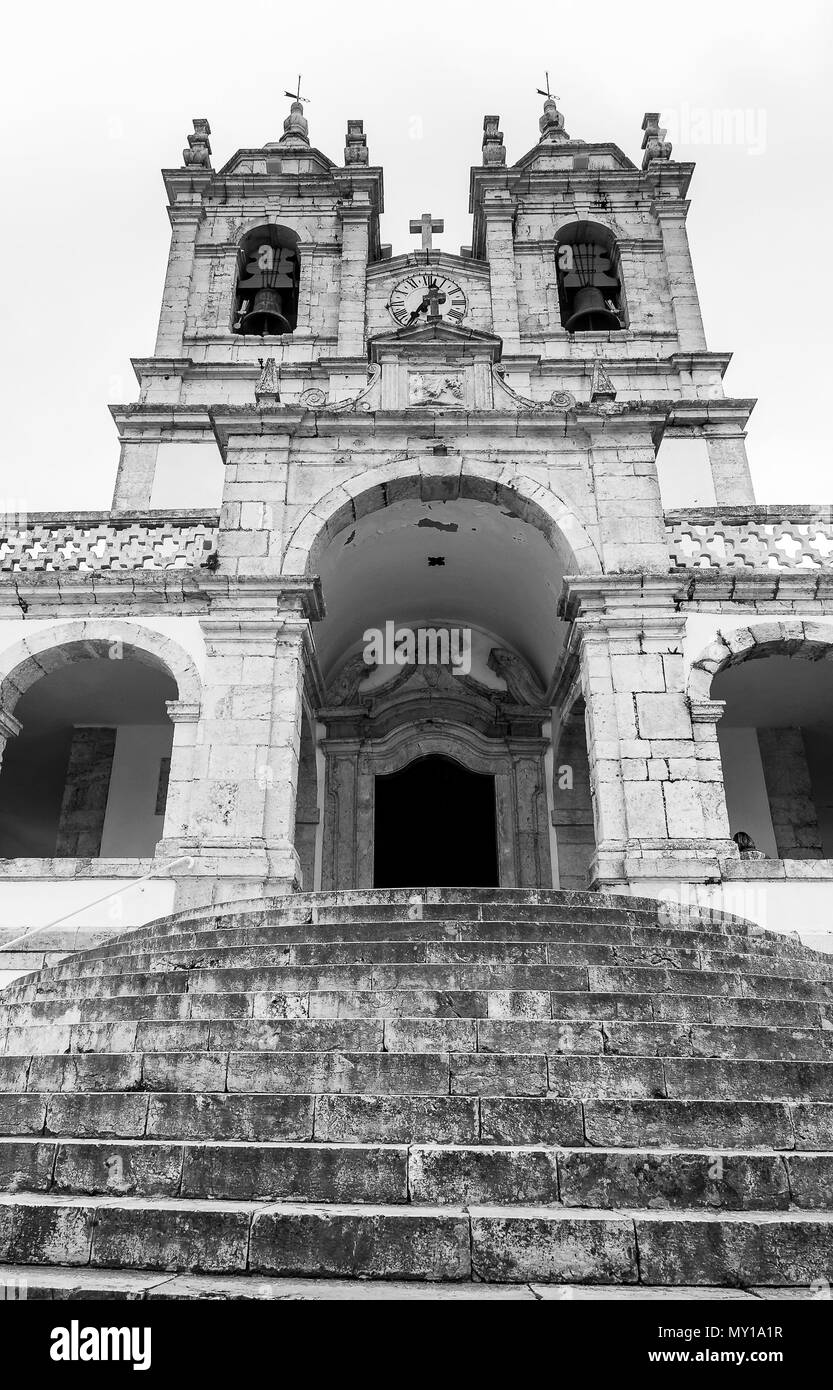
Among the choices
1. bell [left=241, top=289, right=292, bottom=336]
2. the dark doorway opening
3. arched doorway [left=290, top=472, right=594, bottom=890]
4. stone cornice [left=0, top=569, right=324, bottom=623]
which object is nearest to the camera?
stone cornice [left=0, top=569, right=324, bottom=623]

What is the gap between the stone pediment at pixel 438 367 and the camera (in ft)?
34.3

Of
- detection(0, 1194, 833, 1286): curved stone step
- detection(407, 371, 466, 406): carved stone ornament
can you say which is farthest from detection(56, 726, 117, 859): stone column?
detection(0, 1194, 833, 1286): curved stone step

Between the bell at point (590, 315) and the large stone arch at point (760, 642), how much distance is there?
29.8ft

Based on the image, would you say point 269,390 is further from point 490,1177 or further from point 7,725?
point 490,1177

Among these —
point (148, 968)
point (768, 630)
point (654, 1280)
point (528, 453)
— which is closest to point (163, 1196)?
point (654, 1280)

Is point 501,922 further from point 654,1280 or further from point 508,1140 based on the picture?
point 654,1280

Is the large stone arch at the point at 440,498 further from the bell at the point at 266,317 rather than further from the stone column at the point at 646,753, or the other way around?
the bell at the point at 266,317

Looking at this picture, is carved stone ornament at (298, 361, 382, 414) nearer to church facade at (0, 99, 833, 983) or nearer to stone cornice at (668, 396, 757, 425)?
church facade at (0, 99, 833, 983)

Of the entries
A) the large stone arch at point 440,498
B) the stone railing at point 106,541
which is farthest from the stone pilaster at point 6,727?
the large stone arch at point 440,498

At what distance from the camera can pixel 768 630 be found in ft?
30.1

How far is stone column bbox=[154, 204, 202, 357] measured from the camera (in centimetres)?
1609

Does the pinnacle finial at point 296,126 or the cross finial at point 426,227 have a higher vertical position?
the pinnacle finial at point 296,126

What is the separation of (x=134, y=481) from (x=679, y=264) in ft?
35.2

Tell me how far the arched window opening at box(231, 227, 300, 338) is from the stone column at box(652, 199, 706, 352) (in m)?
6.98
